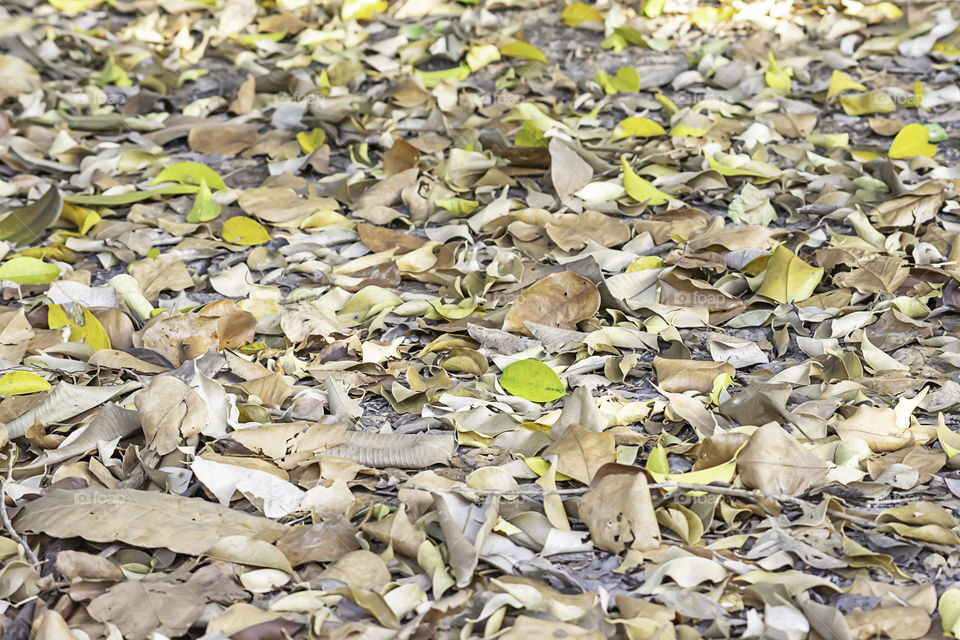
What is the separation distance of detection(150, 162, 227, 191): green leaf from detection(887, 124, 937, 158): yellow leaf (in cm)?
160

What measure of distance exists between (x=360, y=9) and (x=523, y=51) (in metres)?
0.67

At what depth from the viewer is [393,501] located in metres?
1.34

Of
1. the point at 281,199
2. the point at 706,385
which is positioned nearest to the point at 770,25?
the point at 281,199

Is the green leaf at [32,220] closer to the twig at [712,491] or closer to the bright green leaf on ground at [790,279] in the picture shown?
the twig at [712,491]

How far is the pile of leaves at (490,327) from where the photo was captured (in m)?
1.19

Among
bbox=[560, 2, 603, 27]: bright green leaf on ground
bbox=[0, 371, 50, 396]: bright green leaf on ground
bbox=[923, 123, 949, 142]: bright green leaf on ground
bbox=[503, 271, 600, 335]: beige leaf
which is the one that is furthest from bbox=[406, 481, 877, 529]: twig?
bbox=[560, 2, 603, 27]: bright green leaf on ground

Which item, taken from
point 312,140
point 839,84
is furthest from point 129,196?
A: point 839,84

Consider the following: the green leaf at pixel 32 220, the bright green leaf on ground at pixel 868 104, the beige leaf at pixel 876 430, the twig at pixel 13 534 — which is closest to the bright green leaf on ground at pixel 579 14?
the bright green leaf on ground at pixel 868 104

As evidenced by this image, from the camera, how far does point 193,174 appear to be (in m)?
2.37

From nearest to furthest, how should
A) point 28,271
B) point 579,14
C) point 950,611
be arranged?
point 950,611, point 28,271, point 579,14

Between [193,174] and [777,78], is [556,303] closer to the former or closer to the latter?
[193,174]

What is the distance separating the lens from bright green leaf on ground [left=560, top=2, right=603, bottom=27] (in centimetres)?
307

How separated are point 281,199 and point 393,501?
1.14 metres

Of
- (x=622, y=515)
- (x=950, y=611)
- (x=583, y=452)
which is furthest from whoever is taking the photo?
(x=583, y=452)
